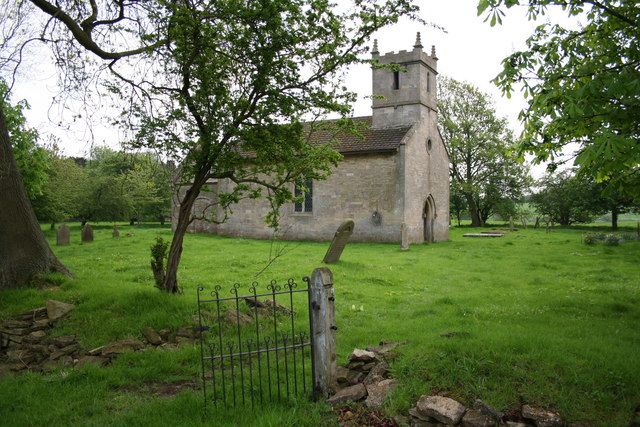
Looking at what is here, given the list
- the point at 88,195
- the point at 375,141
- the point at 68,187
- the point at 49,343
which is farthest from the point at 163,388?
the point at 88,195

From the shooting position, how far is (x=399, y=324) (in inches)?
327

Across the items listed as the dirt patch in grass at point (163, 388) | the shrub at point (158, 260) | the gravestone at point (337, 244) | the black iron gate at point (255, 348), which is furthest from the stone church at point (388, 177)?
A: the dirt patch in grass at point (163, 388)

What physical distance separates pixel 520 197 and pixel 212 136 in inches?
1745

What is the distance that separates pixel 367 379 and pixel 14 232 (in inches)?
330

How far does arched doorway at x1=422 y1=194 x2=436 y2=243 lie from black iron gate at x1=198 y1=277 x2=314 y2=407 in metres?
17.5

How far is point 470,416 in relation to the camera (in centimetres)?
459

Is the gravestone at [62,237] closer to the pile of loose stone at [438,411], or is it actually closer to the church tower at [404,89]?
the church tower at [404,89]

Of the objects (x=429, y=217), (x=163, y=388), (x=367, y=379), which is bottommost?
(x=163, y=388)

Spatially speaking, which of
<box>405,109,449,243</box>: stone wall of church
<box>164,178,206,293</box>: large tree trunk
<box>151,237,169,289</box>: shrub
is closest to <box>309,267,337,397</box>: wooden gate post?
<box>164,178,206,293</box>: large tree trunk

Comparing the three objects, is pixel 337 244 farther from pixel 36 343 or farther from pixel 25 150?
pixel 25 150

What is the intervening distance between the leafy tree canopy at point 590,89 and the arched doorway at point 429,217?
59.4 ft

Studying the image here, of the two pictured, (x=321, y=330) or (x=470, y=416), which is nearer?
(x=470, y=416)

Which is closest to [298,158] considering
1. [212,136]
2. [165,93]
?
[212,136]

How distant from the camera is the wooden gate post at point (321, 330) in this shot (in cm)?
552
